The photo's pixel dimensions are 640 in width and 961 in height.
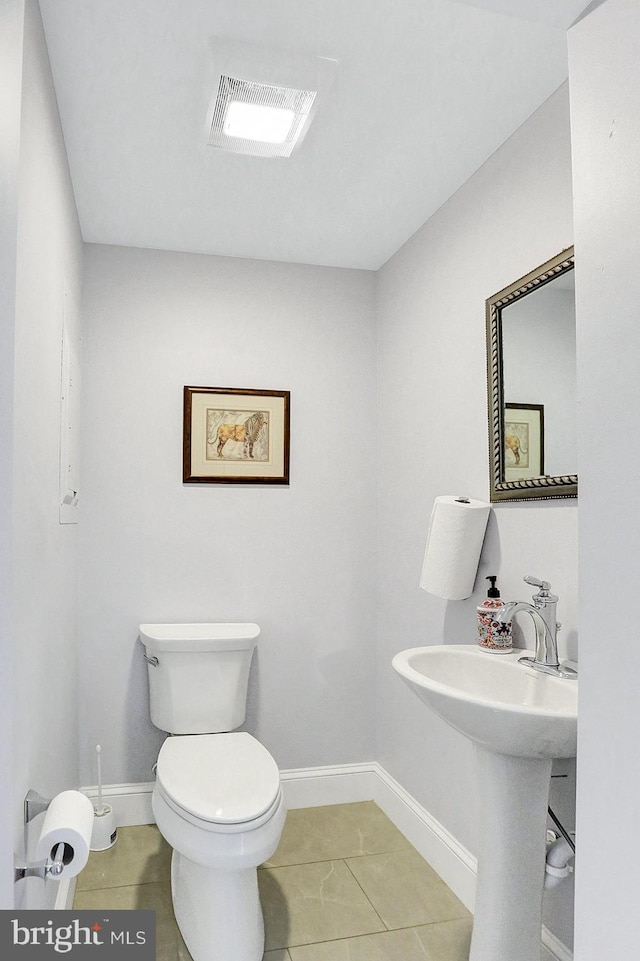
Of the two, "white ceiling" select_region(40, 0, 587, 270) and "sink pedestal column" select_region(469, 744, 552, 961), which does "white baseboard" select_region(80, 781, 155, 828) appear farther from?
"white ceiling" select_region(40, 0, 587, 270)

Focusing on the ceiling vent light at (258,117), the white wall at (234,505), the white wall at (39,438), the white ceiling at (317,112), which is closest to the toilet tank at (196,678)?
the white wall at (234,505)

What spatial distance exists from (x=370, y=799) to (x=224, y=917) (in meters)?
Answer: 1.26

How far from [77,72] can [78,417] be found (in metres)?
1.23

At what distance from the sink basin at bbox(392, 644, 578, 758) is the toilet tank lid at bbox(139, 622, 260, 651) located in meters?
0.97

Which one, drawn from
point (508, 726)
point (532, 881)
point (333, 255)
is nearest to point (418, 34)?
point (333, 255)

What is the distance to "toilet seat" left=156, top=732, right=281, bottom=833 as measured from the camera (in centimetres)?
191

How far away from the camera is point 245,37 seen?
163 centimetres

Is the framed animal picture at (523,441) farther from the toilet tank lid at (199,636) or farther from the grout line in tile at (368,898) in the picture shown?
the grout line in tile at (368,898)

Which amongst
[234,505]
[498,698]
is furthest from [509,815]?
[234,505]

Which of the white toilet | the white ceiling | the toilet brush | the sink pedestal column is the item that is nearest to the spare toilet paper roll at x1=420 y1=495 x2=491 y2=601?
the sink pedestal column

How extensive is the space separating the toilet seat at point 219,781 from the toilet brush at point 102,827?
0.46 metres

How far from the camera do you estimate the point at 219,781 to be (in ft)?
6.90

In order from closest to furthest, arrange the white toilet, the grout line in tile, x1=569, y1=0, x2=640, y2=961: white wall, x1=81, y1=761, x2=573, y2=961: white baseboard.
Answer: x1=569, y1=0, x2=640, y2=961: white wall → the white toilet → the grout line in tile → x1=81, y1=761, x2=573, y2=961: white baseboard

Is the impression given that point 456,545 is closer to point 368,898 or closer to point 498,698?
point 498,698
